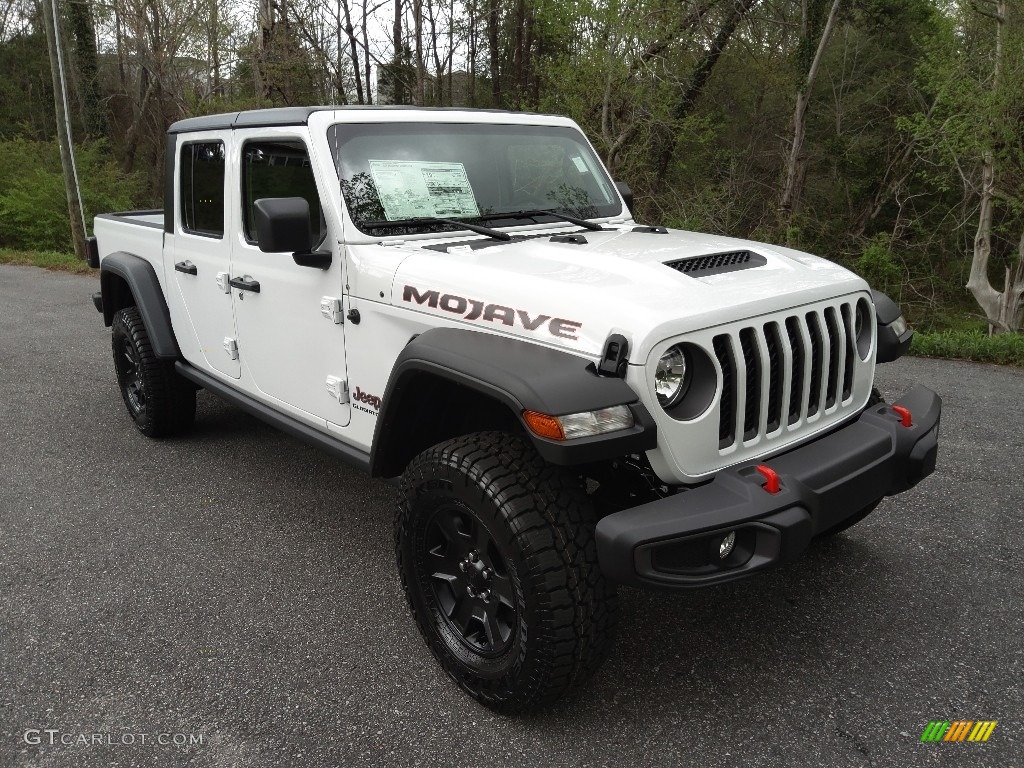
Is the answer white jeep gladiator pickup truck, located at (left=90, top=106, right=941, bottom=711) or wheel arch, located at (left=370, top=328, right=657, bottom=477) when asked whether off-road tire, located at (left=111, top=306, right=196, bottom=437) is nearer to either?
white jeep gladiator pickup truck, located at (left=90, top=106, right=941, bottom=711)

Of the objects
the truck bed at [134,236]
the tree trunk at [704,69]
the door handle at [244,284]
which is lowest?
the door handle at [244,284]

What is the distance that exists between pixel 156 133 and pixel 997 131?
25232mm

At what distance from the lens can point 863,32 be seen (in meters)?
19.7

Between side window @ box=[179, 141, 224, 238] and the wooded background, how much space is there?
10618 mm

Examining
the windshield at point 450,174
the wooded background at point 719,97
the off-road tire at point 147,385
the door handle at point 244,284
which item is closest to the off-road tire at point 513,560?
the windshield at point 450,174

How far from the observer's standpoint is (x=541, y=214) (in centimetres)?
354

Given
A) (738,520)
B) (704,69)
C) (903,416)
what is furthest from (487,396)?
(704,69)

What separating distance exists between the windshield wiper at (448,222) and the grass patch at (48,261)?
1172cm

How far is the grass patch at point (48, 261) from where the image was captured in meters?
13.5

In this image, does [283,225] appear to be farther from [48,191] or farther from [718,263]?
[48,191]

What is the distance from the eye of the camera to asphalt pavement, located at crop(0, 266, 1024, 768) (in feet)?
8.05

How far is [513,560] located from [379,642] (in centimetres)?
94

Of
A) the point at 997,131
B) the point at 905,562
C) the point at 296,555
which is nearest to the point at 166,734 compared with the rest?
the point at 296,555

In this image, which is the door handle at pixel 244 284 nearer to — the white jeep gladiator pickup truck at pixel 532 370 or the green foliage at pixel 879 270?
the white jeep gladiator pickup truck at pixel 532 370
